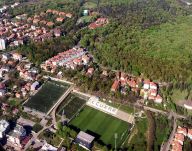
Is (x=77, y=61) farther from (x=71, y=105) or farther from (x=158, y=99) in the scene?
(x=158, y=99)

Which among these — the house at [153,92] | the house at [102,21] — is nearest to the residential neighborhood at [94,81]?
the house at [153,92]

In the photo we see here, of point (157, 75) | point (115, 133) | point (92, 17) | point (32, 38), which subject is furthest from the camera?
point (92, 17)

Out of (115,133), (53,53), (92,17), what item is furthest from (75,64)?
(92,17)

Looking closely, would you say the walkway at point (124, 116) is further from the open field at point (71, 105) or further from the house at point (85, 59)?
the house at point (85, 59)

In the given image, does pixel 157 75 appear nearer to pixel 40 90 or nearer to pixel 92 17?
pixel 40 90

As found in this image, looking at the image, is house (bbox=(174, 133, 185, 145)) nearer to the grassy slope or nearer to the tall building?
the grassy slope

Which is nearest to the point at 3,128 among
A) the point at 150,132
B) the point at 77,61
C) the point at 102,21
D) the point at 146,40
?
the point at 150,132

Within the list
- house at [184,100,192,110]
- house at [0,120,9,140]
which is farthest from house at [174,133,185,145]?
house at [0,120,9,140]
